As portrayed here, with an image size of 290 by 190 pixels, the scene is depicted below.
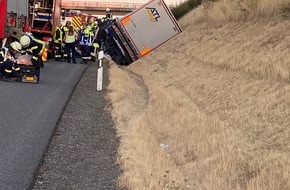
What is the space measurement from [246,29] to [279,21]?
190cm

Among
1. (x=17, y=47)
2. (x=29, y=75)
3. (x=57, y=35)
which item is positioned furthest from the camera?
(x=57, y=35)

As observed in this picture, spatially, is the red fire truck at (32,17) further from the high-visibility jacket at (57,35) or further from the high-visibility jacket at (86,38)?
the high-visibility jacket at (86,38)

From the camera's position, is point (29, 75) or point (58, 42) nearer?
point (29, 75)

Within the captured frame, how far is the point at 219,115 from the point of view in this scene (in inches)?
356

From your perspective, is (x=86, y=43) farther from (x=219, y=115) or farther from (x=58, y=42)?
(x=219, y=115)

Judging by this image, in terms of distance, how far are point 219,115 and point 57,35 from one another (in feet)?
48.3

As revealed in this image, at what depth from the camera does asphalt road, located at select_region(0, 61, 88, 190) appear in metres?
5.87

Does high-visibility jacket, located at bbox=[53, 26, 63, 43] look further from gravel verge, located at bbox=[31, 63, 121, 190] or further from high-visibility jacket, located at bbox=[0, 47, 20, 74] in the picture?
gravel verge, located at bbox=[31, 63, 121, 190]

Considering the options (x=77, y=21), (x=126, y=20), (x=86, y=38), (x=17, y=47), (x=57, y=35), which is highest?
(x=17, y=47)

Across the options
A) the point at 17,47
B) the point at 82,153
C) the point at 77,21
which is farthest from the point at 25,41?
the point at 77,21

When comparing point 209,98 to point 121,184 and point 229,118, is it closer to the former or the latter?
point 229,118

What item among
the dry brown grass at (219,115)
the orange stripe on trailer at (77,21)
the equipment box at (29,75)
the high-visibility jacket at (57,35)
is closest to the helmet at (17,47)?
the equipment box at (29,75)

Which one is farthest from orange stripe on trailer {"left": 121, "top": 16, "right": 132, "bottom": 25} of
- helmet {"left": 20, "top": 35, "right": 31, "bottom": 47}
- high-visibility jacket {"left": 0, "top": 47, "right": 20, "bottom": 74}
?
high-visibility jacket {"left": 0, "top": 47, "right": 20, "bottom": 74}

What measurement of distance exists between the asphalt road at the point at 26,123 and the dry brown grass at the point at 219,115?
1.08 meters
